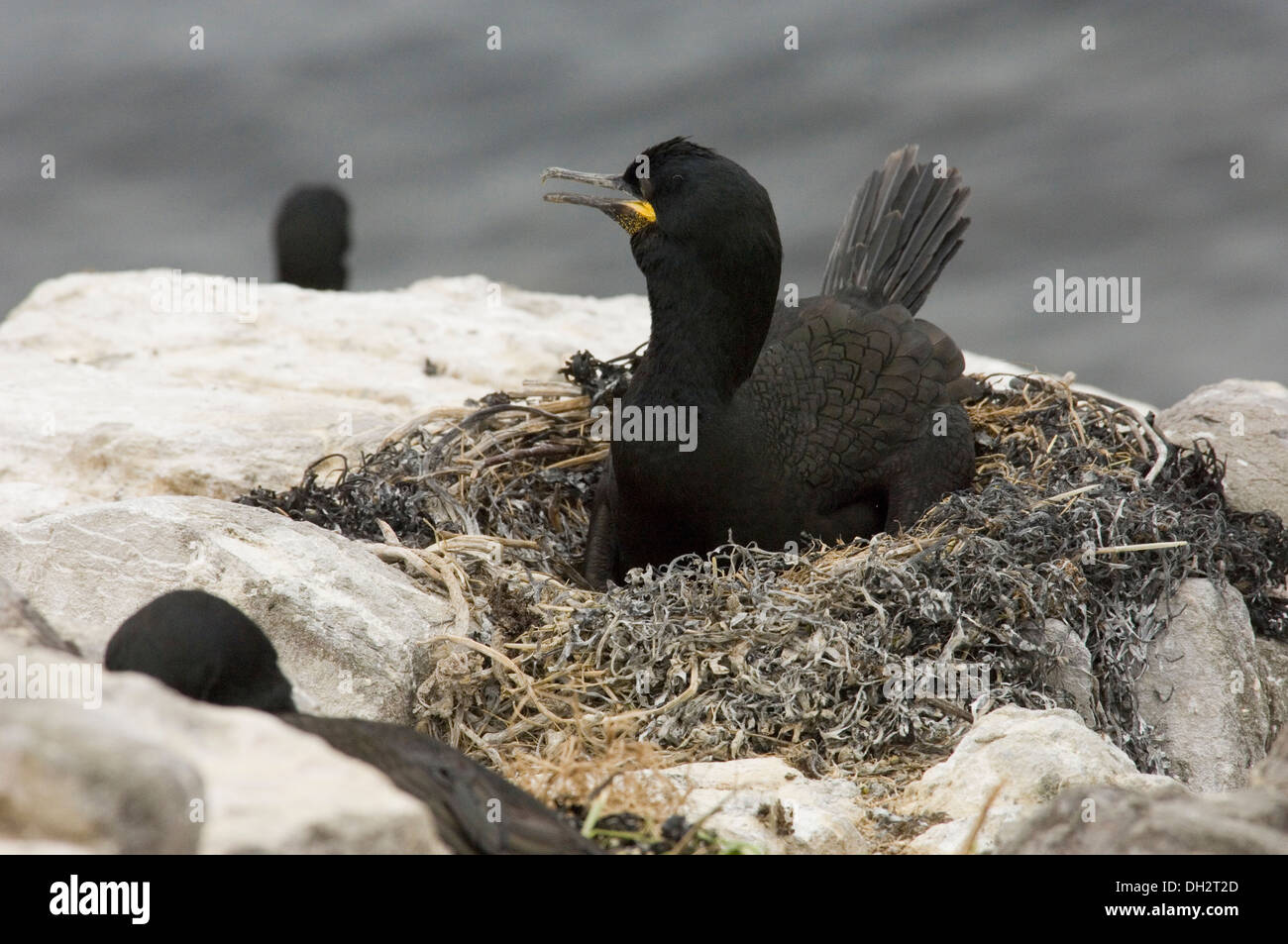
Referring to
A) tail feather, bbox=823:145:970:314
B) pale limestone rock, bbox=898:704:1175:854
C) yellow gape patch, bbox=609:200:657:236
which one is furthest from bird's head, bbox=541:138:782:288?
pale limestone rock, bbox=898:704:1175:854

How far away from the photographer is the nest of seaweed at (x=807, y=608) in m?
4.01

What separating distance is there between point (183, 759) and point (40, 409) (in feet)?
13.6

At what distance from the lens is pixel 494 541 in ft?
16.4

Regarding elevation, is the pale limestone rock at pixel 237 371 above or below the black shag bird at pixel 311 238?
below

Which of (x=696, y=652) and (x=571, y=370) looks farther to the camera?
(x=571, y=370)

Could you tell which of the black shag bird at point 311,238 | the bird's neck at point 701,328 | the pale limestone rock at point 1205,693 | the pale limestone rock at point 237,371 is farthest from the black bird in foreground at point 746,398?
the black shag bird at point 311,238

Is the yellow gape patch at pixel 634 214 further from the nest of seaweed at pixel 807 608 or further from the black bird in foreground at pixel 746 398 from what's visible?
the nest of seaweed at pixel 807 608

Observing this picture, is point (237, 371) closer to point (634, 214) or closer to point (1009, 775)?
point (634, 214)

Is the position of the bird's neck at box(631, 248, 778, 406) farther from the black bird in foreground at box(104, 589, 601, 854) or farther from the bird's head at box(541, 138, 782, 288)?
the black bird in foreground at box(104, 589, 601, 854)

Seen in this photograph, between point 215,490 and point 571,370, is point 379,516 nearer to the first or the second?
point 215,490

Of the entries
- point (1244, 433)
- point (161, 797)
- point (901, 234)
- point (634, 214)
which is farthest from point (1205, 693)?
point (161, 797)

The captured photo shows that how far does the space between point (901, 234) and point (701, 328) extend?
1899 millimetres

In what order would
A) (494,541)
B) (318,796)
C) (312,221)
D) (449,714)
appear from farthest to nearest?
(312,221), (494,541), (449,714), (318,796)

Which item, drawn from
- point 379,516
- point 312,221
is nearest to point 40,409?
point 379,516
